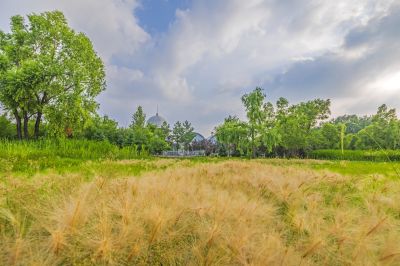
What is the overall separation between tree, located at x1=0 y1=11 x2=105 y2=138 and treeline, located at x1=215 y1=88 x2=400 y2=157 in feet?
51.1

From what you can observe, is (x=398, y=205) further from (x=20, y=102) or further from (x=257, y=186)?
(x=20, y=102)

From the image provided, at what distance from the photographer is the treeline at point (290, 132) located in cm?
2889

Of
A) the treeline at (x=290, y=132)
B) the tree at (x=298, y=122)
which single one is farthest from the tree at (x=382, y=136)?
the tree at (x=298, y=122)

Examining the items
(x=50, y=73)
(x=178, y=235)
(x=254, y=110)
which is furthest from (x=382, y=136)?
(x=178, y=235)

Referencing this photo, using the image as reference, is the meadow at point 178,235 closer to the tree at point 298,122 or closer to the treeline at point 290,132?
the treeline at point 290,132

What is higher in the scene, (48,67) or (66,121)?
(48,67)

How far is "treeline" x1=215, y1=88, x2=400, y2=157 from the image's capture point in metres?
28.9

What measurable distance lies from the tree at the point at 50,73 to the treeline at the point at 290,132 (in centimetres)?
1558

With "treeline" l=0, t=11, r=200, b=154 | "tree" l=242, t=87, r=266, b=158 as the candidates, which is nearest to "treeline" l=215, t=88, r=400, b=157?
"tree" l=242, t=87, r=266, b=158

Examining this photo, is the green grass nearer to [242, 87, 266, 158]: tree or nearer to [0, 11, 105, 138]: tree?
[0, 11, 105, 138]: tree

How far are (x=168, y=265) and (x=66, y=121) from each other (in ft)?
63.0

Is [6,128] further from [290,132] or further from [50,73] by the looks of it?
[290,132]

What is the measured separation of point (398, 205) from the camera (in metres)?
2.34

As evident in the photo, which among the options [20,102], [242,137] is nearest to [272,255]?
[20,102]
